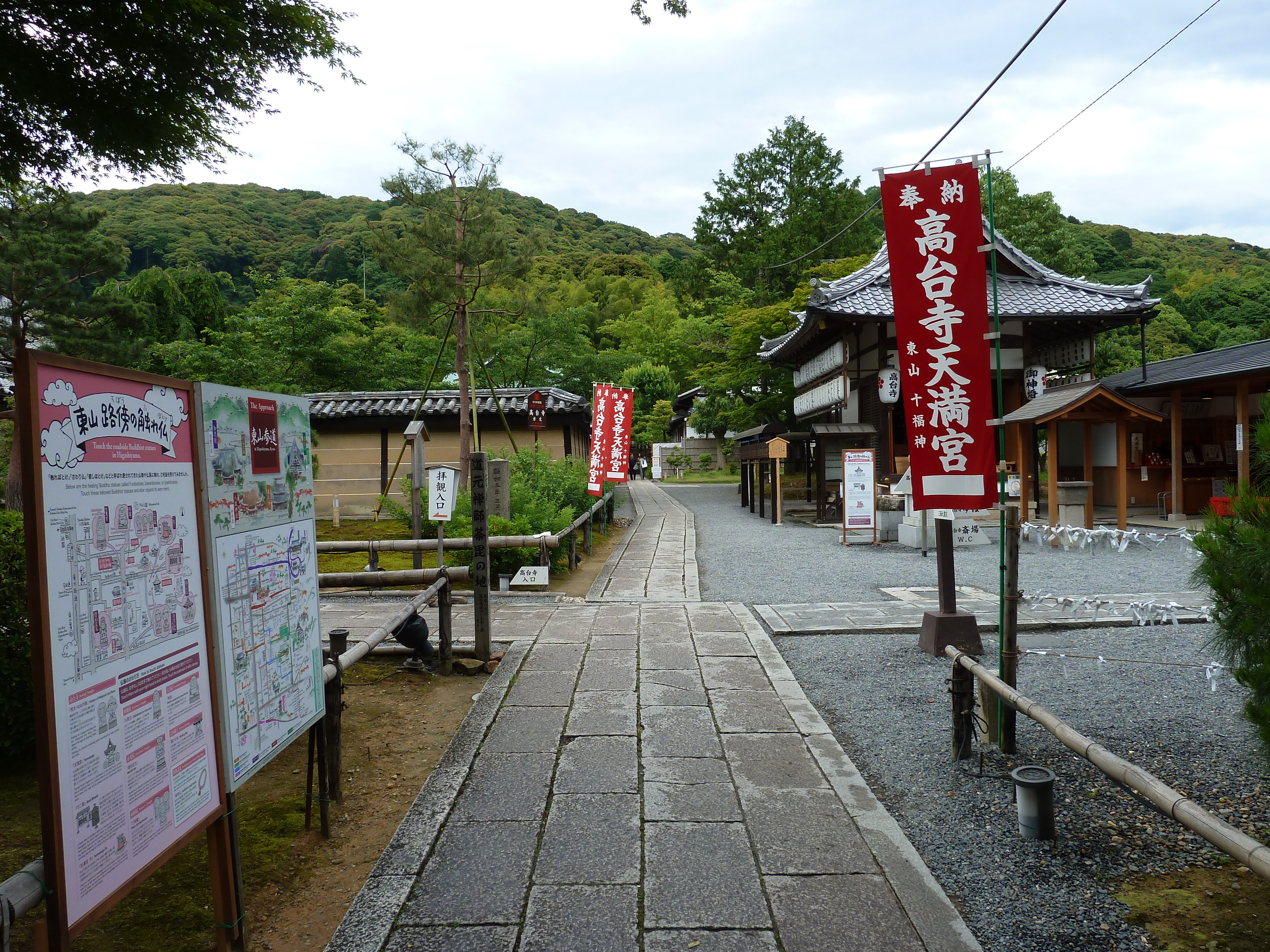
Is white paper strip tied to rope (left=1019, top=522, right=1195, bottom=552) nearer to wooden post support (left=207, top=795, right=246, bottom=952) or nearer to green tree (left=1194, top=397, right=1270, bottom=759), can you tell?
green tree (left=1194, top=397, right=1270, bottom=759)

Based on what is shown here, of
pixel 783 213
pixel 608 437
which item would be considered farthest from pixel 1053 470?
pixel 783 213

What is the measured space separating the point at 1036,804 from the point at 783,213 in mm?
35641

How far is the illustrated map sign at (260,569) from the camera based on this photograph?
93.6 inches

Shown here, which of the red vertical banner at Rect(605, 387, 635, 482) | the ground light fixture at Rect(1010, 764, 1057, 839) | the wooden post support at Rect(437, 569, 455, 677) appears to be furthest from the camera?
the red vertical banner at Rect(605, 387, 635, 482)

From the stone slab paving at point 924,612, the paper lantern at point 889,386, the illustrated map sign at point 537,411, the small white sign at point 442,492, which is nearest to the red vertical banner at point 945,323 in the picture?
the stone slab paving at point 924,612

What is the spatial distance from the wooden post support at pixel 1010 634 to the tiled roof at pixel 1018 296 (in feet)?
42.5

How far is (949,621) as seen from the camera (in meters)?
5.91

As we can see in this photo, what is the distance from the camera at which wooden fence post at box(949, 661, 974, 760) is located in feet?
12.9

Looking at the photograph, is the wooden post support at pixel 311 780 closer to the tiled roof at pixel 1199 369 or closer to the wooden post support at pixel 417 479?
the wooden post support at pixel 417 479

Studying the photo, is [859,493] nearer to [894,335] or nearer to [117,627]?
[894,335]

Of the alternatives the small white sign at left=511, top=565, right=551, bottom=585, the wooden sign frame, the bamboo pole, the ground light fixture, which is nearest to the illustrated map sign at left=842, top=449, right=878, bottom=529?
the small white sign at left=511, top=565, right=551, bottom=585

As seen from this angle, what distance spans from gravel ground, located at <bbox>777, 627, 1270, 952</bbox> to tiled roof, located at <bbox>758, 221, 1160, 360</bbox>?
37.7ft

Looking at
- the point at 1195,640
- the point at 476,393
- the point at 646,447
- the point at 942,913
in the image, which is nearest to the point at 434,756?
the point at 942,913

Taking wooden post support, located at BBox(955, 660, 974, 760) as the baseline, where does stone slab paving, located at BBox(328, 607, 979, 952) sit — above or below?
below
